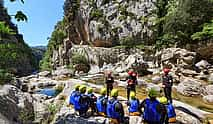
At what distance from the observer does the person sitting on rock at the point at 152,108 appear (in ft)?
36.9

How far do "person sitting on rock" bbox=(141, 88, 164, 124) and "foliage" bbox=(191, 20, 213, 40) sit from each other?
21.2 metres

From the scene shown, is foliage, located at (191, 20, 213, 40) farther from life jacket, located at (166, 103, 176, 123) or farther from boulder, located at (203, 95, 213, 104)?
life jacket, located at (166, 103, 176, 123)

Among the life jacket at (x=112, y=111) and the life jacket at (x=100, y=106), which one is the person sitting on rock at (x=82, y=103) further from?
the life jacket at (x=112, y=111)

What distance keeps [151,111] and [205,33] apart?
72.6 feet

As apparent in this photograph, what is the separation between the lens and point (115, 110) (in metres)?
12.7

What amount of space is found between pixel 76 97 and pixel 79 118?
1170mm

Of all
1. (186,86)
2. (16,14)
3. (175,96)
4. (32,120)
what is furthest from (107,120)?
(186,86)

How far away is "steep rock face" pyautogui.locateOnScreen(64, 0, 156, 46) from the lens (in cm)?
4781

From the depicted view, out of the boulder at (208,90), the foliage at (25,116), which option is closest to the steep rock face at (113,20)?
the boulder at (208,90)

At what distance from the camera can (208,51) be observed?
32.7 metres

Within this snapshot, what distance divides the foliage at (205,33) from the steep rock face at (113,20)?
13130 mm

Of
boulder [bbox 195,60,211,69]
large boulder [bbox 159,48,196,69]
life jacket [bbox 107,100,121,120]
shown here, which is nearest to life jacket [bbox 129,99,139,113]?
life jacket [bbox 107,100,121,120]

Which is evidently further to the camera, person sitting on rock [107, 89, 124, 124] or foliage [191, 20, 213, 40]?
foliage [191, 20, 213, 40]

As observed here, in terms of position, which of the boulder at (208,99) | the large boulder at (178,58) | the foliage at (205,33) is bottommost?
the boulder at (208,99)
